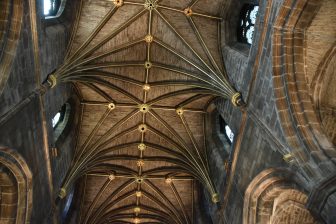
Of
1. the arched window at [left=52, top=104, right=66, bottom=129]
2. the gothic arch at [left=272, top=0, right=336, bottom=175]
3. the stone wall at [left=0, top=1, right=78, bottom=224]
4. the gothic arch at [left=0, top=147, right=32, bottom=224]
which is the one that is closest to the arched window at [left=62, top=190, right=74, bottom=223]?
the stone wall at [left=0, top=1, right=78, bottom=224]

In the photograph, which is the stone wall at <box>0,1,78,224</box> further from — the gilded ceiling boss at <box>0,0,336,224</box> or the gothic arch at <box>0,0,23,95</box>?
the gothic arch at <box>0,0,23,95</box>

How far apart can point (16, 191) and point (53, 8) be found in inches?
278

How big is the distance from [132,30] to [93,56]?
7.03 ft

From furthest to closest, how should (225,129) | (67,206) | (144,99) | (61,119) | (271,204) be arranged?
(144,99)
(67,206)
(225,129)
(61,119)
(271,204)

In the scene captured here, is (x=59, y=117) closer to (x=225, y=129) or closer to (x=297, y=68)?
(x=225, y=129)

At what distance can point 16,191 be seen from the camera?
10477 millimetres

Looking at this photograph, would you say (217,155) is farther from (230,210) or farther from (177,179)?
(177,179)

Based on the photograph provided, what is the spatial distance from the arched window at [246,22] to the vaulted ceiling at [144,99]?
1051mm

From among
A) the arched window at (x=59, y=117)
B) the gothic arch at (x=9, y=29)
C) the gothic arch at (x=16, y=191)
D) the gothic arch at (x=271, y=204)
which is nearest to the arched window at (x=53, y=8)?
the gothic arch at (x=9, y=29)

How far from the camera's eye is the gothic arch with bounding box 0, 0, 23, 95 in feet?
30.7

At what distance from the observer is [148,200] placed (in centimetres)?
2000

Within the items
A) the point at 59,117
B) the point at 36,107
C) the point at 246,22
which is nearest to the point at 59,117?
the point at 59,117

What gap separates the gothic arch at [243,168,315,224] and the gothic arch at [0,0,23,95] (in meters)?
7.69

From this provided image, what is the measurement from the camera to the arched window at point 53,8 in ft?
42.7
